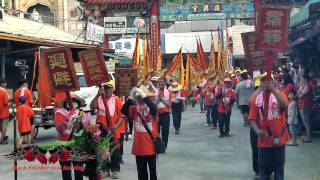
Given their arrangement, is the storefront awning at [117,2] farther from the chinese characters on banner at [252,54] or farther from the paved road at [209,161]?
the chinese characters on banner at [252,54]

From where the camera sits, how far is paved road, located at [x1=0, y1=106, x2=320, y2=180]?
9398 millimetres

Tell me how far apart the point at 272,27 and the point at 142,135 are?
2303mm

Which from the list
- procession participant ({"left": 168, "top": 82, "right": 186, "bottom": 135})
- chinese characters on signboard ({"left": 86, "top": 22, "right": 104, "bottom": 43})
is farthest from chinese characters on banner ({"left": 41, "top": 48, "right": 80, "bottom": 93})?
chinese characters on signboard ({"left": 86, "top": 22, "right": 104, "bottom": 43})

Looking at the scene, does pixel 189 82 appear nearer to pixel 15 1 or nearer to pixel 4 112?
pixel 4 112

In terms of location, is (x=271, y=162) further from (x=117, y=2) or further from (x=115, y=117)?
(x=117, y=2)

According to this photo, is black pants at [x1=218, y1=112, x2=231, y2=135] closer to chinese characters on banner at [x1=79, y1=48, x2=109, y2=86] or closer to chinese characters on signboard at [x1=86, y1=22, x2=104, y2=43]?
chinese characters on banner at [x1=79, y1=48, x2=109, y2=86]

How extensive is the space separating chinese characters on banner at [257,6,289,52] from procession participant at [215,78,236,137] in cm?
750

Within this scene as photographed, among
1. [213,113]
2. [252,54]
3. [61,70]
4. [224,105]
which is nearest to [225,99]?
[224,105]

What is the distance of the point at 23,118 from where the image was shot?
12.8m

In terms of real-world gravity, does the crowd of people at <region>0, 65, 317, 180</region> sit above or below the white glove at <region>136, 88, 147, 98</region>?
below

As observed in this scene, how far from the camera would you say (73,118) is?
7012 millimetres

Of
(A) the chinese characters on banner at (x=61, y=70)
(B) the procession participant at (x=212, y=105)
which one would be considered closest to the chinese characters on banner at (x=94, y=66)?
(A) the chinese characters on banner at (x=61, y=70)

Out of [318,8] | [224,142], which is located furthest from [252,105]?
[224,142]

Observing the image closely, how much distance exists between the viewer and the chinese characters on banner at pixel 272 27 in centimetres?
730
